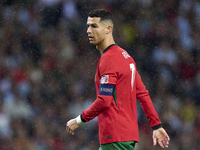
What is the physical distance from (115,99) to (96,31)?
589 millimetres

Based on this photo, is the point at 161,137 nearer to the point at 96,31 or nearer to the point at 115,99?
the point at 115,99

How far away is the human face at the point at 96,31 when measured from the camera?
3271 millimetres

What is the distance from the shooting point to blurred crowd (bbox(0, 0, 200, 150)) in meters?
6.70

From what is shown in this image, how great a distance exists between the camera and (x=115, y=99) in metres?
3.10

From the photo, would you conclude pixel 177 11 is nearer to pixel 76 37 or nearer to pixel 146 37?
pixel 146 37

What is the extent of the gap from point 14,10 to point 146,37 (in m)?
2.47

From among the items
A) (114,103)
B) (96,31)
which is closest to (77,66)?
(96,31)

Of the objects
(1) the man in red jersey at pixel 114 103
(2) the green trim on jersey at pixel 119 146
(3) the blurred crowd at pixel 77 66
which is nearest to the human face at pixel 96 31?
(1) the man in red jersey at pixel 114 103

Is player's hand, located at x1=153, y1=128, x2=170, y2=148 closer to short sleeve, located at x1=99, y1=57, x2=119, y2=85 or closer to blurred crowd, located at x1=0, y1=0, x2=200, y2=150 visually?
short sleeve, located at x1=99, y1=57, x2=119, y2=85

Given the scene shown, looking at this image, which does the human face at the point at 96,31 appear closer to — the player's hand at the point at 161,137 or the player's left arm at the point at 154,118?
the player's left arm at the point at 154,118

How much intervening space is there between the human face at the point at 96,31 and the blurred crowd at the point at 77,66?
3.55 meters

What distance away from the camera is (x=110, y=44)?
10.7 feet

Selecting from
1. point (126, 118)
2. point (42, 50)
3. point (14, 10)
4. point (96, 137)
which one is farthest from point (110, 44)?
point (14, 10)

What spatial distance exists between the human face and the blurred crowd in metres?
3.55
